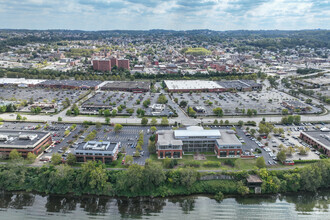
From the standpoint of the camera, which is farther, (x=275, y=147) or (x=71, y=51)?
(x=71, y=51)

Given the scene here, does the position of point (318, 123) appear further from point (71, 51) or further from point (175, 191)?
point (71, 51)

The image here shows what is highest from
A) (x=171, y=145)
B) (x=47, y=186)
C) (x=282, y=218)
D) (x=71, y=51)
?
(x=71, y=51)

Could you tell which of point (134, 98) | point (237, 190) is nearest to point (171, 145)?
point (237, 190)

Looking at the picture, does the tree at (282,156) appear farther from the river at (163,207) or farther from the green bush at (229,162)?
the green bush at (229,162)

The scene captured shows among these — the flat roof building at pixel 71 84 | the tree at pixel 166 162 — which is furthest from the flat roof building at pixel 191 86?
the tree at pixel 166 162

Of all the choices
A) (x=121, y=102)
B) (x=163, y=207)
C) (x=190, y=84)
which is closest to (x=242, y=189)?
(x=163, y=207)

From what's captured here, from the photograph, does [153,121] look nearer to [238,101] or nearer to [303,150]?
[303,150]
